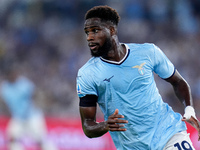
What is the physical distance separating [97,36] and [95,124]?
92 centimetres

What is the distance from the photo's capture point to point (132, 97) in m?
4.51

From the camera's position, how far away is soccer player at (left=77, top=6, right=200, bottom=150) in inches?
177

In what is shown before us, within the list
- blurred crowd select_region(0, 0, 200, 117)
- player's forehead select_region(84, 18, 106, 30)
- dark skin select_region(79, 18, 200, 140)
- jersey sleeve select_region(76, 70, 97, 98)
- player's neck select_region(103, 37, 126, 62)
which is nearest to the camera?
dark skin select_region(79, 18, 200, 140)

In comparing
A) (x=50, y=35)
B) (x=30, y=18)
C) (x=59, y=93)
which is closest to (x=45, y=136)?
(x=59, y=93)

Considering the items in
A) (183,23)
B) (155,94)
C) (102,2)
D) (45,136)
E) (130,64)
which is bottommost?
(45,136)

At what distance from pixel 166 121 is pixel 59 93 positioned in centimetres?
862

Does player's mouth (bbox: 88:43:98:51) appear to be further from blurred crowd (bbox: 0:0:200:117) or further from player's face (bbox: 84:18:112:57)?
blurred crowd (bbox: 0:0:200:117)

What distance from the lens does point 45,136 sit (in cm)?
1007

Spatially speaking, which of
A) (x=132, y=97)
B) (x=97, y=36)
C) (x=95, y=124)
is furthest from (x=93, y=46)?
(x=95, y=124)

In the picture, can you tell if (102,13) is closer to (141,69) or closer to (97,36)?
(97,36)

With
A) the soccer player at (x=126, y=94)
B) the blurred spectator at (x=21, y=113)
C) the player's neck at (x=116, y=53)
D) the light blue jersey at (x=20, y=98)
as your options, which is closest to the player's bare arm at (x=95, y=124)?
the soccer player at (x=126, y=94)

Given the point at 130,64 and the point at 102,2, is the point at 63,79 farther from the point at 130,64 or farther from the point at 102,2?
the point at 130,64

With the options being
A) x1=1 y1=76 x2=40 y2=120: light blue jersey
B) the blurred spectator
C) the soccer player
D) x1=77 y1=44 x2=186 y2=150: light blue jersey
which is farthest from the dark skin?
x1=1 y1=76 x2=40 y2=120: light blue jersey

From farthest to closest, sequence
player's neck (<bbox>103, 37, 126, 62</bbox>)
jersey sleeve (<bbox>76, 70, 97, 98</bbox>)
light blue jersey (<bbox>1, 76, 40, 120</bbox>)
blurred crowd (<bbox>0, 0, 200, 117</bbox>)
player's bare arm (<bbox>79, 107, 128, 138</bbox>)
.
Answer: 1. blurred crowd (<bbox>0, 0, 200, 117</bbox>)
2. light blue jersey (<bbox>1, 76, 40, 120</bbox>)
3. player's neck (<bbox>103, 37, 126, 62</bbox>)
4. jersey sleeve (<bbox>76, 70, 97, 98</bbox>)
5. player's bare arm (<bbox>79, 107, 128, 138</bbox>)
